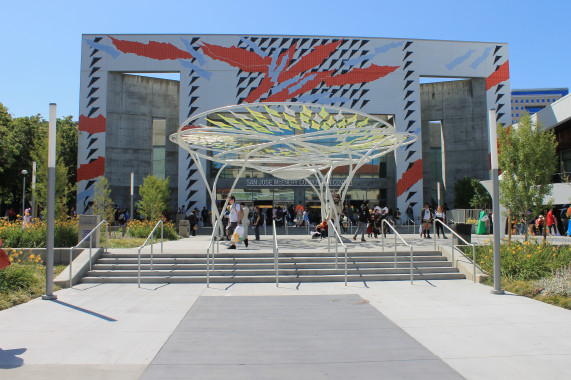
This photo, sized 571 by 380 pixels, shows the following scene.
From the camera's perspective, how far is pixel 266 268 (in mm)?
11289

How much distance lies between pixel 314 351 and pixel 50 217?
19.8ft

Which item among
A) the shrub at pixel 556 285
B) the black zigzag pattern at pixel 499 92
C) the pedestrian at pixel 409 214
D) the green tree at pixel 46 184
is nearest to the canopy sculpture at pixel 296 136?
→ the shrub at pixel 556 285

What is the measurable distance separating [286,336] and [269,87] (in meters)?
33.1

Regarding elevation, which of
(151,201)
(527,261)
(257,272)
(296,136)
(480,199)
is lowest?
(257,272)

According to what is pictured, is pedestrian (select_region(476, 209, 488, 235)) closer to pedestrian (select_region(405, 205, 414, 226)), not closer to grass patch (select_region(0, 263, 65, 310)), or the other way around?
pedestrian (select_region(405, 205, 414, 226))

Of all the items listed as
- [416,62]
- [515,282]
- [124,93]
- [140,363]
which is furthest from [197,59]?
[140,363]

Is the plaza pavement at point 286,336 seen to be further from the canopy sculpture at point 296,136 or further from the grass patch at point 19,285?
the canopy sculpture at point 296,136

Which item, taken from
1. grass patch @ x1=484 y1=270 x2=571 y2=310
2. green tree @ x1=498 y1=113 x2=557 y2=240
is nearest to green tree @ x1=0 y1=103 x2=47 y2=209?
green tree @ x1=498 y1=113 x2=557 y2=240

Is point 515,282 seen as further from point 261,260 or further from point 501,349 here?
point 261,260

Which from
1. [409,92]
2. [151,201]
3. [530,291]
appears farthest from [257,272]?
[409,92]

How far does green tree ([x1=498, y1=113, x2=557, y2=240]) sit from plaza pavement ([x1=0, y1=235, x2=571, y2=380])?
675 cm

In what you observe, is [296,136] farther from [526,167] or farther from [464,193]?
[464,193]

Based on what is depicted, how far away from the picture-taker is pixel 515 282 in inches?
371

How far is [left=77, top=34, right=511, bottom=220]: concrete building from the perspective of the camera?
121ft
